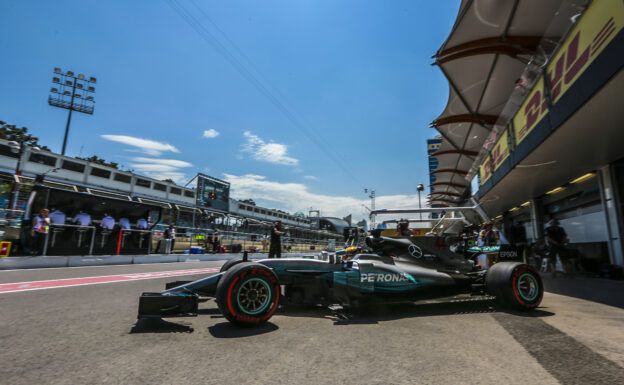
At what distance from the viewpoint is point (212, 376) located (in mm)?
1909

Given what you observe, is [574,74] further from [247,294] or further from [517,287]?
[247,294]

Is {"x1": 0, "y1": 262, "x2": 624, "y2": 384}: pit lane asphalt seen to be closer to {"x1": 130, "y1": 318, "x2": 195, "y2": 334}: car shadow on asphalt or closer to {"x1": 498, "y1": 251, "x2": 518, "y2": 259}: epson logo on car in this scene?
{"x1": 130, "y1": 318, "x2": 195, "y2": 334}: car shadow on asphalt

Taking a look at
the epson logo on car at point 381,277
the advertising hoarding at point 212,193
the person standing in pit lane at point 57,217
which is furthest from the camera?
the advertising hoarding at point 212,193

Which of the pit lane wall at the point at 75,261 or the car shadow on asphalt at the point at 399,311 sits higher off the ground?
the pit lane wall at the point at 75,261

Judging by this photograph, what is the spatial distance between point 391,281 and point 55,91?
186 feet

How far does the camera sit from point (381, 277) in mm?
3854

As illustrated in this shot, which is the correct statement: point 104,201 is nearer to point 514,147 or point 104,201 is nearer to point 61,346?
point 61,346

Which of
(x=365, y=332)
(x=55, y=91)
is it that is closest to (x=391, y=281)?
(x=365, y=332)

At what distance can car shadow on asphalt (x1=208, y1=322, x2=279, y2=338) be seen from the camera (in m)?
2.82

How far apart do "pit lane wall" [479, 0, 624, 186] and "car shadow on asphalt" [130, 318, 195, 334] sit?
632 centimetres

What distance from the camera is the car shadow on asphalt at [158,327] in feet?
9.40

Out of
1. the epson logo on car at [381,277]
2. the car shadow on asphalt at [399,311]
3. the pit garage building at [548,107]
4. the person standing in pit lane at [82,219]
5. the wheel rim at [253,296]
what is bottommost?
the car shadow on asphalt at [399,311]

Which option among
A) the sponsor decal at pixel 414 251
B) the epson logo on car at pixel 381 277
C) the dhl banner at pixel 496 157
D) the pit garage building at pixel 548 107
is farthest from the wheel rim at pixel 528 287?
the dhl banner at pixel 496 157

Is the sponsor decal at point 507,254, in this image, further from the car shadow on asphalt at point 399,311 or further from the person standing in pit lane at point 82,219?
the person standing in pit lane at point 82,219
